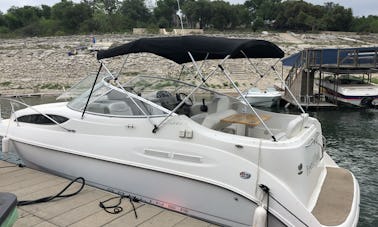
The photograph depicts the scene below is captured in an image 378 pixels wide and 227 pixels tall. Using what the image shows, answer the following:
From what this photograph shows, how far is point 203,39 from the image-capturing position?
5.35 metres

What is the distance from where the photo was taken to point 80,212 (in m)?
5.47

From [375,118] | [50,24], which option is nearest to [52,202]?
[375,118]

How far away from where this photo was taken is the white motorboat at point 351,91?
942 inches

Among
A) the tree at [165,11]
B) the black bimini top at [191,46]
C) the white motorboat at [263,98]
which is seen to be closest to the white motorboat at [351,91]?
the white motorboat at [263,98]

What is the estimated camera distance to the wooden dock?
511 centimetres

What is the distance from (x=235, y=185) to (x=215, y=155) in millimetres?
468

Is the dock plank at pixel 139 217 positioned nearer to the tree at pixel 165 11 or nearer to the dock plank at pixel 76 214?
the dock plank at pixel 76 214

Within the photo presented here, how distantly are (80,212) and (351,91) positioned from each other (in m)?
22.8

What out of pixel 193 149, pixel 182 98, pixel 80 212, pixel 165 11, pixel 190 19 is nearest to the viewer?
pixel 193 149

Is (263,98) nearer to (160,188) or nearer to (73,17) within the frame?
(160,188)

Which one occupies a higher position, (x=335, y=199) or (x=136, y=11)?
(x=136, y=11)

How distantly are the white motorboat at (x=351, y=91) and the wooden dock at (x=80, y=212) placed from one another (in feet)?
71.6

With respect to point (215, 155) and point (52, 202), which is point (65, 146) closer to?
point (52, 202)

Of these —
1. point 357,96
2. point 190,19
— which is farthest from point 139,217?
point 190,19
